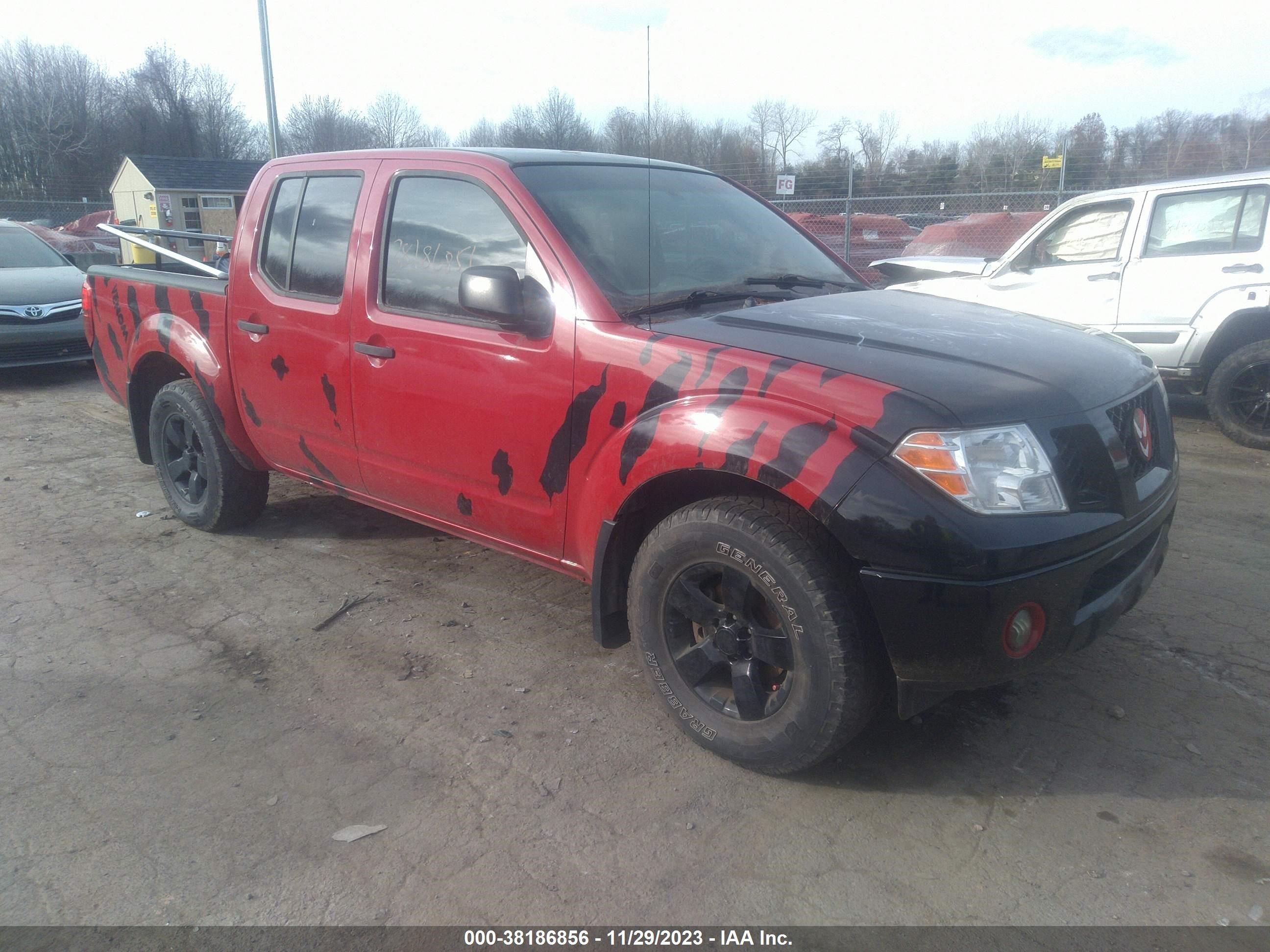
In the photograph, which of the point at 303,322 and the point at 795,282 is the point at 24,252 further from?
the point at 795,282

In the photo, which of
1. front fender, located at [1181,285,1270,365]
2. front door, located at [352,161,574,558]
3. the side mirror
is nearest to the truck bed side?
front door, located at [352,161,574,558]

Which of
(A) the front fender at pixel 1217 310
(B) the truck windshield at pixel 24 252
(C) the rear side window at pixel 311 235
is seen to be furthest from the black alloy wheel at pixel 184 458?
(B) the truck windshield at pixel 24 252

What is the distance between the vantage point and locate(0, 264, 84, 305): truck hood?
941 centimetres

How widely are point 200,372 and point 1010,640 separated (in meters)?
3.86

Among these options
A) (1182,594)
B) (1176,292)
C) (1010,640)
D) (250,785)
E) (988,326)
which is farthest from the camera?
(1176,292)

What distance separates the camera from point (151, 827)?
264 cm

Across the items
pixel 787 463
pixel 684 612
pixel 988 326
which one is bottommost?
pixel 684 612

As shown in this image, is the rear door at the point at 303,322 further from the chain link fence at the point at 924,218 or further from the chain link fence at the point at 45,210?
the chain link fence at the point at 45,210

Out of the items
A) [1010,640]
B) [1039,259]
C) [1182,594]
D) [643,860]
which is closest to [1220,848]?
[1010,640]

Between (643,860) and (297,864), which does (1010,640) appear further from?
(297,864)

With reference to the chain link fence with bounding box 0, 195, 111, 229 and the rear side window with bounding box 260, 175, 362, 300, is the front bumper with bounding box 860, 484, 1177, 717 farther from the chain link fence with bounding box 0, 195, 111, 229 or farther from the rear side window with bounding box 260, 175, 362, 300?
the chain link fence with bounding box 0, 195, 111, 229

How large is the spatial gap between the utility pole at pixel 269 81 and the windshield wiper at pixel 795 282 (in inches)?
415

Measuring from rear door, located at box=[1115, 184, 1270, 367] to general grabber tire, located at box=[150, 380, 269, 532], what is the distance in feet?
19.9

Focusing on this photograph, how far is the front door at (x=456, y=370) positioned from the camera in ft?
10.4
